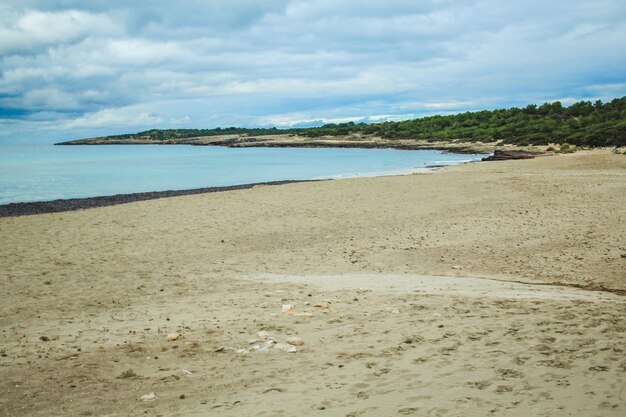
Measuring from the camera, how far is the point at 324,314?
752 centimetres

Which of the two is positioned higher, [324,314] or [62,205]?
[62,205]

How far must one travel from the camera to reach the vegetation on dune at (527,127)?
53219 millimetres

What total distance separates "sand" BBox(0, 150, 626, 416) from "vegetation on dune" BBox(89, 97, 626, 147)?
135 ft

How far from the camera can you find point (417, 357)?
18.3ft

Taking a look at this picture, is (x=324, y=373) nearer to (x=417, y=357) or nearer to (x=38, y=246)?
(x=417, y=357)

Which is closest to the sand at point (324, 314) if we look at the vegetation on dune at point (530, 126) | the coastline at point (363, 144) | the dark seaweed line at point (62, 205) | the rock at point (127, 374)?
the rock at point (127, 374)

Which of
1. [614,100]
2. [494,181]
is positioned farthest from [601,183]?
[614,100]

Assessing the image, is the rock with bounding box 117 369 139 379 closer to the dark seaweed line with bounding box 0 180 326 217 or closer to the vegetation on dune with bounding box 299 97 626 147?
the dark seaweed line with bounding box 0 180 326 217

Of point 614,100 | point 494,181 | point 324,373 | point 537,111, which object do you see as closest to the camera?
point 324,373

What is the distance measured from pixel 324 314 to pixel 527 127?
233 feet

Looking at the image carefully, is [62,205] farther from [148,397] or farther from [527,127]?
[527,127]

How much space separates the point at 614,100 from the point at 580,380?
292 feet

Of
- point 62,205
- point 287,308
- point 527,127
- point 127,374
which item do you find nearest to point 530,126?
point 527,127

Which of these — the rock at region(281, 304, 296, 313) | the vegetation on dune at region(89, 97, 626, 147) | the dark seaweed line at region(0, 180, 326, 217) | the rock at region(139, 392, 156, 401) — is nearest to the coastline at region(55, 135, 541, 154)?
the vegetation on dune at region(89, 97, 626, 147)
